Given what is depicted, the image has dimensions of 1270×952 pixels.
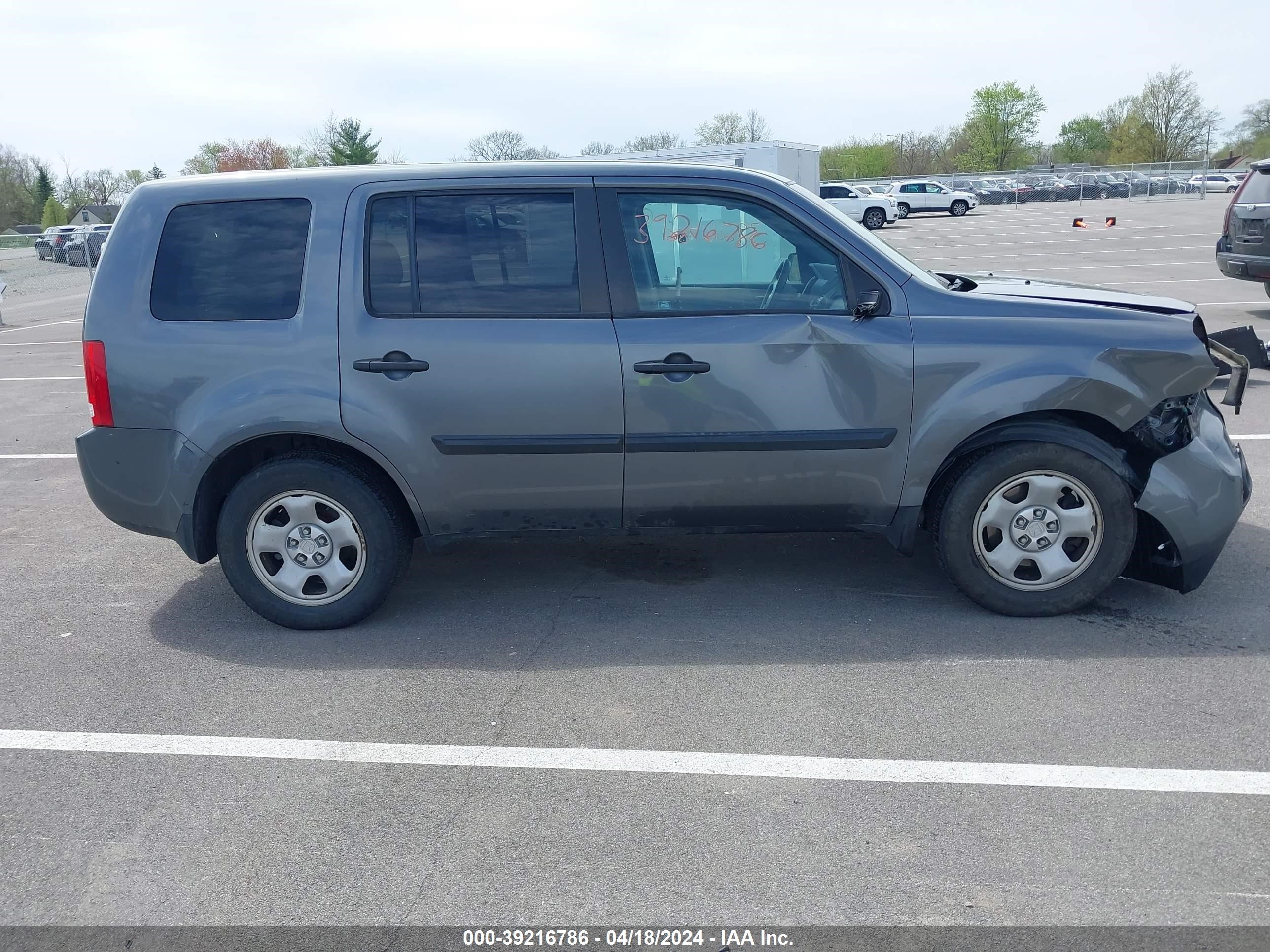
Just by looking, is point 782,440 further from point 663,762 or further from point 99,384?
point 99,384

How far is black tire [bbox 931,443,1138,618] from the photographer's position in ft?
14.6

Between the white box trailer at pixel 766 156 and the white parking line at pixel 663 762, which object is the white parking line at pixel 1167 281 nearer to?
the white box trailer at pixel 766 156

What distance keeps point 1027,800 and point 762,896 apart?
3.06 ft

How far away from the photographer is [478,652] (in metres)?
4.49

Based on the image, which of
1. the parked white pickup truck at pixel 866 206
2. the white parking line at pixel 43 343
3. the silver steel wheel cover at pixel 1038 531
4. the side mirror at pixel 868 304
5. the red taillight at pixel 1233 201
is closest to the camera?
the side mirror at pixel 868 304

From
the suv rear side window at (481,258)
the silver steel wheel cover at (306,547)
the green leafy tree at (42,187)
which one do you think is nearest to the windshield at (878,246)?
the suv rear side window at (481,258)

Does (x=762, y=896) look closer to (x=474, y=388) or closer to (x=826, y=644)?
(x=826, y=644)

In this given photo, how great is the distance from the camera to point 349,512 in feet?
15.2

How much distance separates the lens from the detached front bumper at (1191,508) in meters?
4.42

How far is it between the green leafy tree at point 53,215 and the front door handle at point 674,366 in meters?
67.4

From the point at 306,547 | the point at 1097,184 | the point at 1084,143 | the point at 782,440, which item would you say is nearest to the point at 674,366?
the point at 782,440

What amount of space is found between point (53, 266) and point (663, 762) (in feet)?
131

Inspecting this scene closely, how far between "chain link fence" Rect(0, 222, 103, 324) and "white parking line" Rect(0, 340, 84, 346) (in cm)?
571

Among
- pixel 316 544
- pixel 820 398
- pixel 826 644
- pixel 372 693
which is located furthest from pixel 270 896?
pixel 820 398
